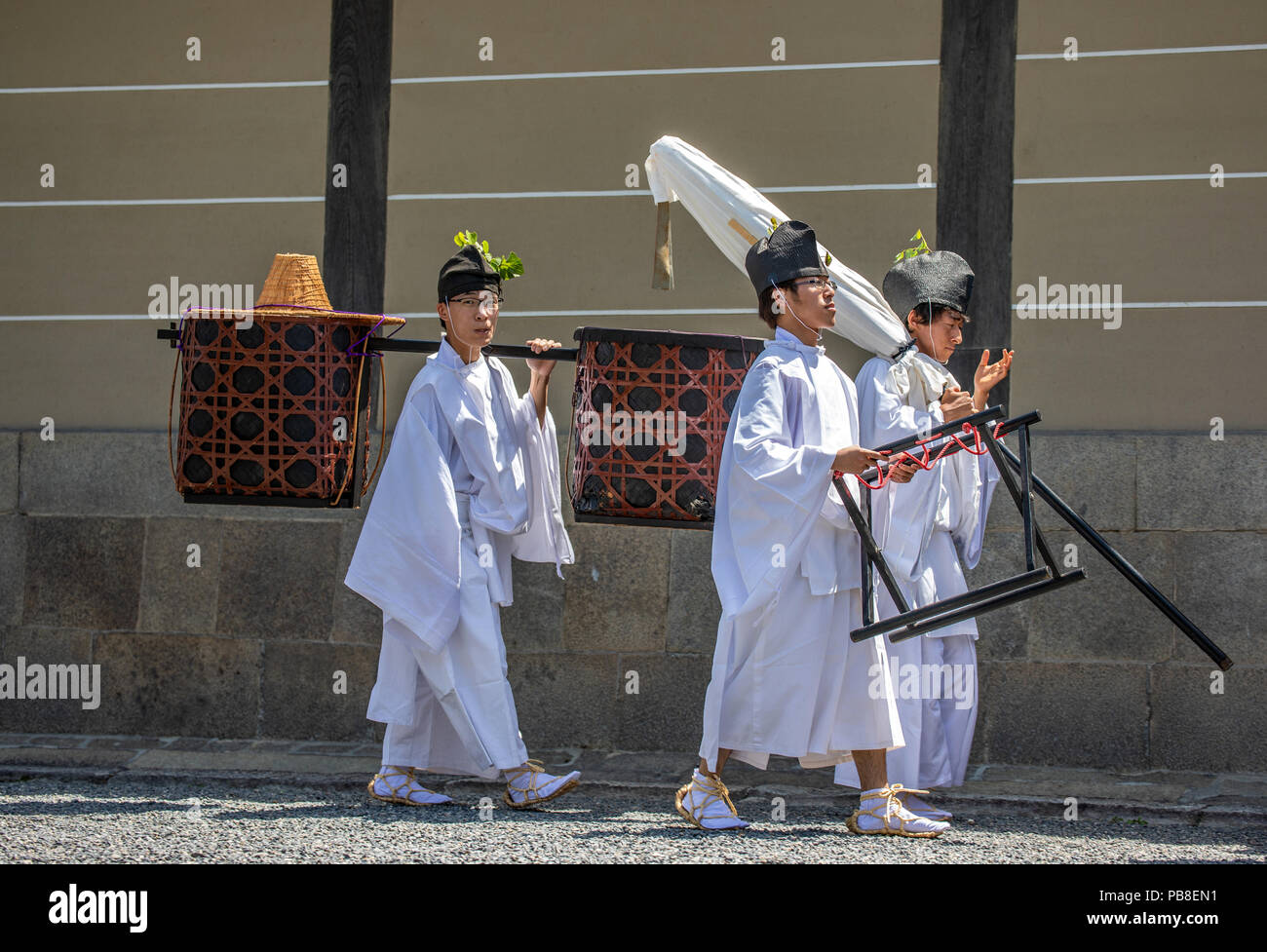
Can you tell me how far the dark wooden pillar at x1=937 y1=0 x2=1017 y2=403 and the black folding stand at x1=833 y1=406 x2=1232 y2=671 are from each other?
5.56 ft

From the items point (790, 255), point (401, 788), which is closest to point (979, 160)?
point (790, 255)

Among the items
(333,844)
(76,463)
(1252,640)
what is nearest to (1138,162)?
(1252,640)

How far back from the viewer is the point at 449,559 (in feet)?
18.3

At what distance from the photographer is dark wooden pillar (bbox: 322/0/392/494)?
689 centimetres

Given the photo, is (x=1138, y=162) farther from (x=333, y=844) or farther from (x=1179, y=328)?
(x=333, y=844)

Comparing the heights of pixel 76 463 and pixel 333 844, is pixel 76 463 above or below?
above

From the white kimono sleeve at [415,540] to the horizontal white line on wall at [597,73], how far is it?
1.86 metres

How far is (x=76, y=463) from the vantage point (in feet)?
Result: 23.1

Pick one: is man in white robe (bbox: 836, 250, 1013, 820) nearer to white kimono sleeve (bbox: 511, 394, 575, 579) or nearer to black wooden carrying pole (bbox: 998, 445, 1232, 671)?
black wooden carrying pole (bbox: 998, 445, 1232, 671)

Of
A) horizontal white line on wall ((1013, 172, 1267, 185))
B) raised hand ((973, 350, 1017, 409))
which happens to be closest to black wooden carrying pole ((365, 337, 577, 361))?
raised hand ((973, 350, 1017, 409))

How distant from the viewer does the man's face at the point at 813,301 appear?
5.24 meters

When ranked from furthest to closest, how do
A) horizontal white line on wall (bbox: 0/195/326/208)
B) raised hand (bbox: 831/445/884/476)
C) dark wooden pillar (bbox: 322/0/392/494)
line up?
horizontal white line on wall (bbox: 0/195/326/208), dark wooden pillar (bbox: 322/0/392/494), raised hand (bbox: 831/445/884/476)

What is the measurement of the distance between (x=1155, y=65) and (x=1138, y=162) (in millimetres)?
381

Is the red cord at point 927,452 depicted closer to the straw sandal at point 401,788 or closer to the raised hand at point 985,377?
the raised hand at point 985,377
